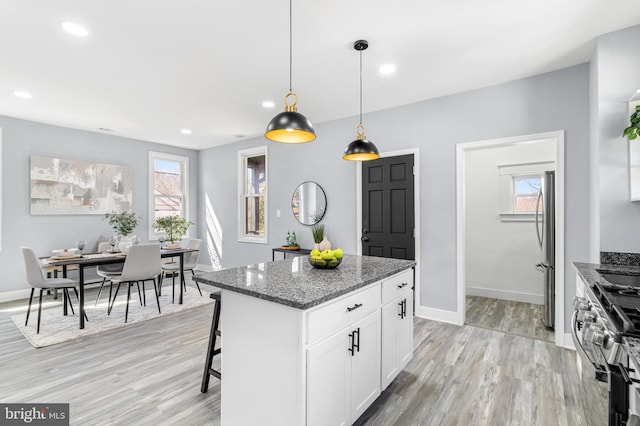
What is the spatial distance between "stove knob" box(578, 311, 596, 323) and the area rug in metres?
4.14

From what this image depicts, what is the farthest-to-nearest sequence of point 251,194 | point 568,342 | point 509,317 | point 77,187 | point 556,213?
point 251,194 → point 77,187 → point 509,317 → point 556,213 → point 568,342

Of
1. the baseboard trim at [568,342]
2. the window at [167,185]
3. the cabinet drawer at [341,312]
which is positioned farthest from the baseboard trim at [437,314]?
the window at [167,185]

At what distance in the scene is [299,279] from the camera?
1.93 metres

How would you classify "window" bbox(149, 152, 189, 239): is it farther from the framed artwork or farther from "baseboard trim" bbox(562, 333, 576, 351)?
"baseboard trim" bbox(562, 333, 576, 351)

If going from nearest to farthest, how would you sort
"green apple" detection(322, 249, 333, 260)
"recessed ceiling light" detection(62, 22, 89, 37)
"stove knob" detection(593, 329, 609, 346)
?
"stove knob" detection(593, 329, 609, 346)
"green apple" detection(322, 249, 333, 260)
"recessed ceiling light" detection(62, 22, 89, 37)

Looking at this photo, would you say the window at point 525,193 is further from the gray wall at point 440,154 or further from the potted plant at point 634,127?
the potted plant at point 634,127

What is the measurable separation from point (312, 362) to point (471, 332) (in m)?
2.62

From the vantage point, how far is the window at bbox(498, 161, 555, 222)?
4.38 m

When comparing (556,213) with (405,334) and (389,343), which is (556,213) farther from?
(389,343)

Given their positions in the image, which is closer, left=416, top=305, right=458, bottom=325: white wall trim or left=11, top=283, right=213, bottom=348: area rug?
left=11, top=283, right=213, bottom=348: area rug

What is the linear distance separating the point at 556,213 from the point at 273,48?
10.5 ft

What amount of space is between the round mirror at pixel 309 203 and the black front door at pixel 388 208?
785 mm

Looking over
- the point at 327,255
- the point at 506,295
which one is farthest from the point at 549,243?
the point at 327,255

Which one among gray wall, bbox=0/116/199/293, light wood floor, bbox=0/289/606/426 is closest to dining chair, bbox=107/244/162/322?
light wood floor, bbox=0/289/606/426
